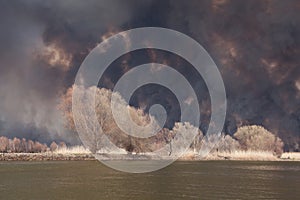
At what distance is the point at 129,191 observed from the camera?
30781mm

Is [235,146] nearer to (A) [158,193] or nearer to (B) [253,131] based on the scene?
(B) [253,131]

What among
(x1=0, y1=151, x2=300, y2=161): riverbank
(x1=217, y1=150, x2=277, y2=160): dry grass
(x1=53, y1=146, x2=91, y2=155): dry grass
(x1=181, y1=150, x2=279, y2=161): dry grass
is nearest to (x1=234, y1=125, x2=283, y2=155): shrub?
(x1=181, y1=150, x2=279, y2=161): dry grass

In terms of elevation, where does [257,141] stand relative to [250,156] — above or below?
above

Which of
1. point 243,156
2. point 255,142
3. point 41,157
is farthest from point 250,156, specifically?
point 41,157

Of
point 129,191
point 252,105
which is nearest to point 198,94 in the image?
point 252,105

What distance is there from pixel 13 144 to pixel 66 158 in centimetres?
2258

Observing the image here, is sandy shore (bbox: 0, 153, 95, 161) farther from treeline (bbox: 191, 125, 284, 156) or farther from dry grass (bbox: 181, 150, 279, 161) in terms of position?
treeline (bbox: 191, 125, 284, 156)

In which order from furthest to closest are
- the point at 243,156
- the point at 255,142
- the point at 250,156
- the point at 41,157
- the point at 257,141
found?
the point at 255,142 < the point at 257,141 < the point at 243,156 < the point at 250,156 < the point at 41,157

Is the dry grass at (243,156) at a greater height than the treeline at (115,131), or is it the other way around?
the treeline at (115,131)

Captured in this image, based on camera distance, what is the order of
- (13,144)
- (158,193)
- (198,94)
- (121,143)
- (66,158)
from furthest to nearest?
(198,94) < (13,144) < (121,143) < (66,158) < (158,193)

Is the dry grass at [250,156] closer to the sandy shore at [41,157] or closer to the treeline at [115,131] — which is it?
the treeline at [115,131]

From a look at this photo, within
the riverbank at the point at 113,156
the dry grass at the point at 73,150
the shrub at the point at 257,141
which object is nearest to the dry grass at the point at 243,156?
the riverbank at the point at 113,156

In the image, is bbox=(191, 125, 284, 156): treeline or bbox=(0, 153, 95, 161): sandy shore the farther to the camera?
bbox=(191, 125, 284, 156): treeline

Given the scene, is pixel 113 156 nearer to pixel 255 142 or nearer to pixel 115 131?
pixel 115 131
